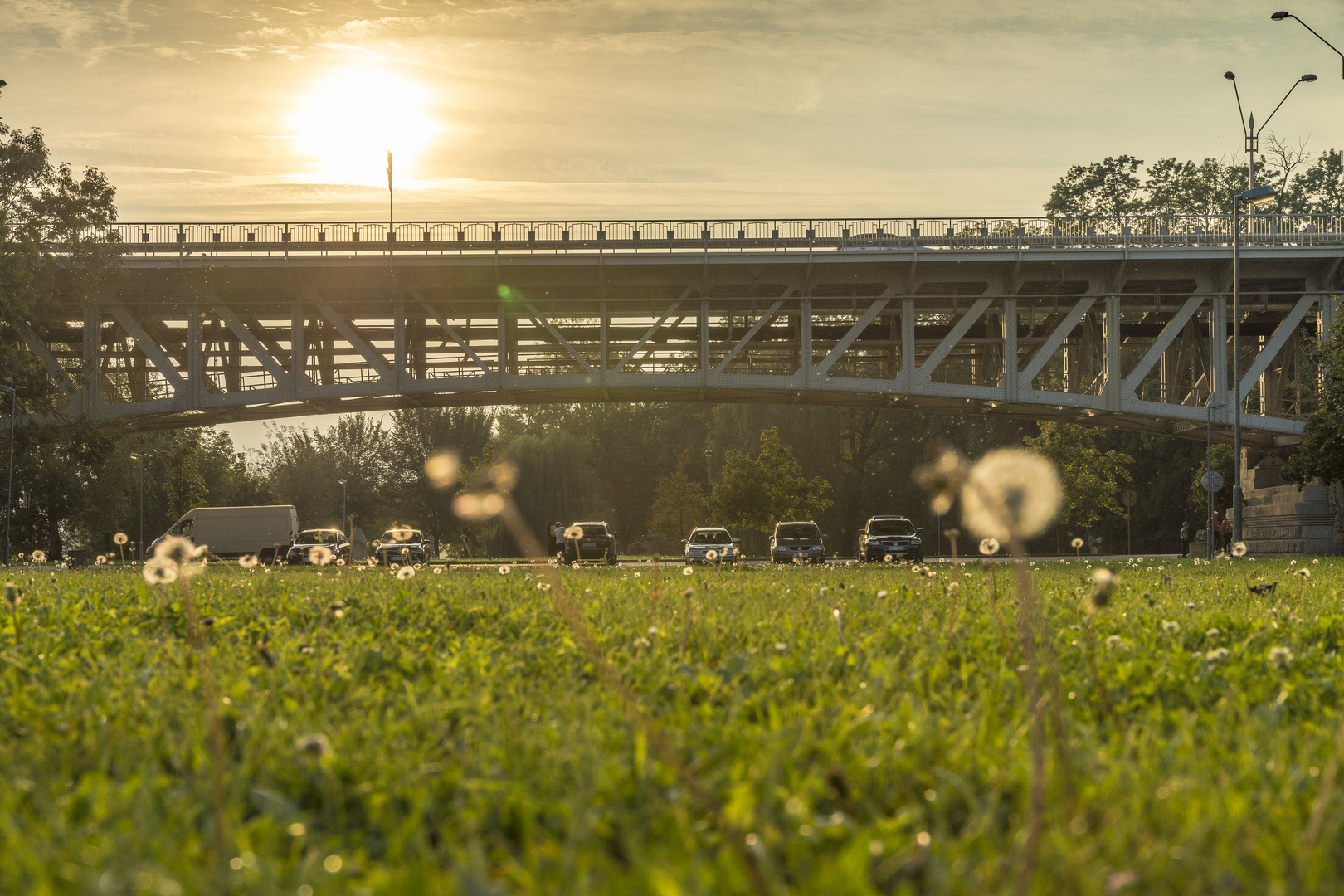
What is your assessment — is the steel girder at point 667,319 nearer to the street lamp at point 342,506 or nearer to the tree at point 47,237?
the tree at point 47,237

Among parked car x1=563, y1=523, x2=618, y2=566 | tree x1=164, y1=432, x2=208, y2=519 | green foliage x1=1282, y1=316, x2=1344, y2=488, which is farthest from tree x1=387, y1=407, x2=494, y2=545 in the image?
green foliage x1=1282, y1=316, x2=1344, y2=488

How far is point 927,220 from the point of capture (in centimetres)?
3906

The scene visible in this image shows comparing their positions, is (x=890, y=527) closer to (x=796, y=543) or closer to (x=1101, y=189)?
(x=796, y=543)

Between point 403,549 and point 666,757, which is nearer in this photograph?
point 666,757

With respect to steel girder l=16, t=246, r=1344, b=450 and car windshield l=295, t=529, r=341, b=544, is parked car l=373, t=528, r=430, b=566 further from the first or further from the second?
steel girder l=16, t=246, r=1344, b=450

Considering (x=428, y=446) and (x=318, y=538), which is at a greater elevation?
(x=428, y=446)

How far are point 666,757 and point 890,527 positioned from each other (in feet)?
118

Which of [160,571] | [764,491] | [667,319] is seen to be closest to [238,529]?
[667,319]

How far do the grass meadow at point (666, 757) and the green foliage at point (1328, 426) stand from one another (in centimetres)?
3064

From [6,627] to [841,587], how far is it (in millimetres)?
6979

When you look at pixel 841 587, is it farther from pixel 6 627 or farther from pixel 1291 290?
pixel 1291 290

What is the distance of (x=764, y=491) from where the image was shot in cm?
5572

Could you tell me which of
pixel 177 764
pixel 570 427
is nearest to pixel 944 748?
pixel 177 764

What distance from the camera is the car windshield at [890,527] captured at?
37.6 metres
